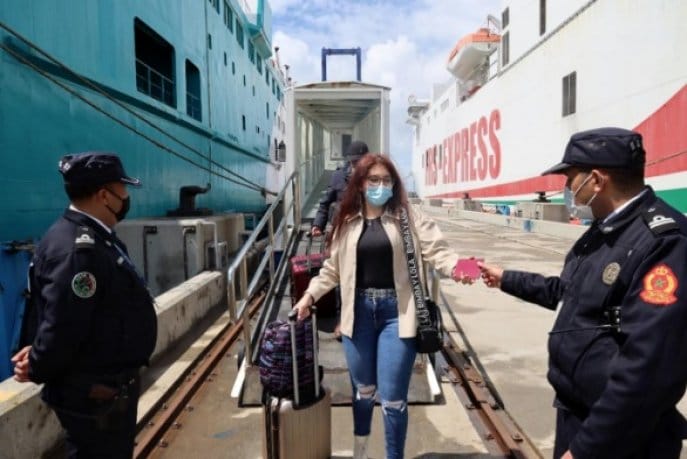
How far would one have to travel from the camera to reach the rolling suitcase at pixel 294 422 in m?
2.29

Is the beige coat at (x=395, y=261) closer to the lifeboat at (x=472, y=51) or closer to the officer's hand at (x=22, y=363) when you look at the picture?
the officer's hand at (x=22, y=363)

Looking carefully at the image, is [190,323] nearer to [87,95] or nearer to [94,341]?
[94,341]

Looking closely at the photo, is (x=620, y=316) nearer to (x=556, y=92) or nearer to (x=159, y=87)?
(x=159, y=87)

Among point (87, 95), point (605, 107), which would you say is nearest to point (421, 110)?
point (605, 107)

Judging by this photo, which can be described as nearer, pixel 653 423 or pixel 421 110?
pixel 653 423

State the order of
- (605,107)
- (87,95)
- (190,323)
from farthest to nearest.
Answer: (605,107)
(87,95)
(190,323)

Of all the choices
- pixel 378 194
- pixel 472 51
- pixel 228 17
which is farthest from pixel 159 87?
pixel 472 51

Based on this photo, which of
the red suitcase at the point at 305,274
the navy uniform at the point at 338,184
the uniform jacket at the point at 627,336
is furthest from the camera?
the navy uniform at the point at 338,184

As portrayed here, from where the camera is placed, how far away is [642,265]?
1.24 meters

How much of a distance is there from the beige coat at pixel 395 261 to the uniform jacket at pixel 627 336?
84cm

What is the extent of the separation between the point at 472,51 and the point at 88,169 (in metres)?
23.9

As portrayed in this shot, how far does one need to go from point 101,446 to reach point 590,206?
1.86 m

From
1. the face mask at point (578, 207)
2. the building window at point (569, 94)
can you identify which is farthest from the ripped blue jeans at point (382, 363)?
the building window at point (569, 94)

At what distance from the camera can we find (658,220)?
1.28 meters
